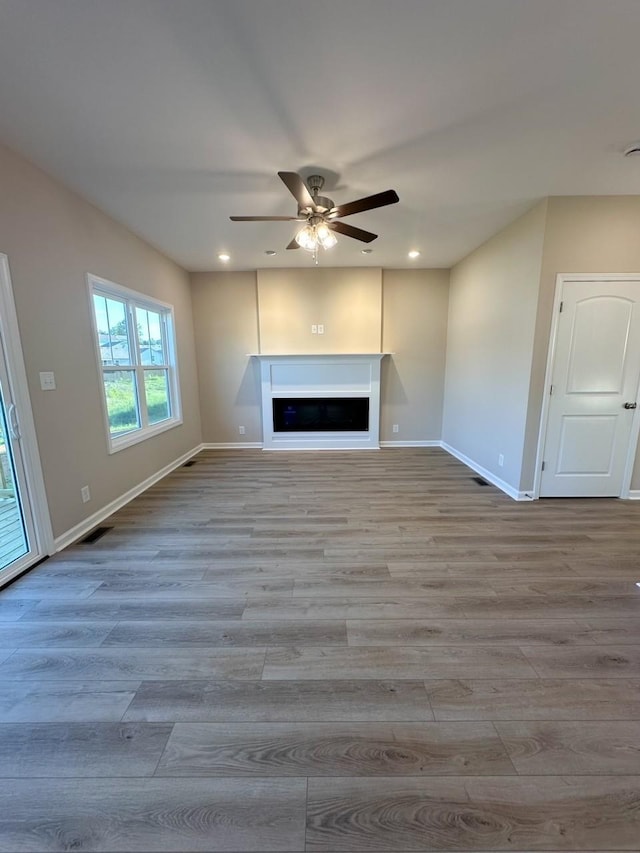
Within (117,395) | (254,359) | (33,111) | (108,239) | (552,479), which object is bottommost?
(552,479)

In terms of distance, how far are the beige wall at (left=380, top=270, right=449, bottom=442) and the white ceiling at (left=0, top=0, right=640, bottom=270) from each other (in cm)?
221

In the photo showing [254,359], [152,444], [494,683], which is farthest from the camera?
[254,359]

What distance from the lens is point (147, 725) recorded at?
4.31ft

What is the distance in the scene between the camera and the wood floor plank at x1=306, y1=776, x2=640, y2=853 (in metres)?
0.99

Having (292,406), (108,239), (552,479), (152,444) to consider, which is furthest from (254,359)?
(552,479)

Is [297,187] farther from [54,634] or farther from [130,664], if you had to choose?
[54,634]

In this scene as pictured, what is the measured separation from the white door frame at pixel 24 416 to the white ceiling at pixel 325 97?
39.1 inches

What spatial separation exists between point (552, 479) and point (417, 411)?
239cm

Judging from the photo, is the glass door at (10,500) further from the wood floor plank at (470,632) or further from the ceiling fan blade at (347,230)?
the ceiling fan blade at (347,230)

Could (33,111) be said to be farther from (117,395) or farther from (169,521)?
(169,521)

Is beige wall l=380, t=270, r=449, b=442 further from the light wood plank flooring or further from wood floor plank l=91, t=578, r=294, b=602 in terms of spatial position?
wood floor plank l=91, t=578, r=294, b=602

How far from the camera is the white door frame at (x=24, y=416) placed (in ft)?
7.13

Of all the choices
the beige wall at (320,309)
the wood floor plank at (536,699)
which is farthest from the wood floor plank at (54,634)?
the beige wall at (320,309)

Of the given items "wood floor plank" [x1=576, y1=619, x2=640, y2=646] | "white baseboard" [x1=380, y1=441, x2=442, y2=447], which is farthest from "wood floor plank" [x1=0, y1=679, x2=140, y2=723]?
"white baseboard" [x1=380, y1=441, x2=442, y2=447]
